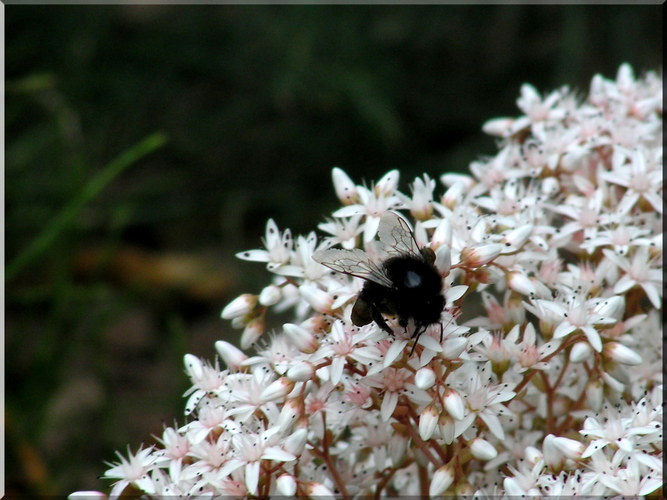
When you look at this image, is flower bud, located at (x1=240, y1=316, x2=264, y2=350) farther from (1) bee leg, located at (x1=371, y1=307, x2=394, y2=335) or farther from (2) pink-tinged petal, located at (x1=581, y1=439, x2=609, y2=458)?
(2) pink-tinged petal, located at (x1=581, y1=439, x2=609, y2=458)

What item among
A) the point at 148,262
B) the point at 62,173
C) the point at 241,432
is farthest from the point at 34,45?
the point at 241,432

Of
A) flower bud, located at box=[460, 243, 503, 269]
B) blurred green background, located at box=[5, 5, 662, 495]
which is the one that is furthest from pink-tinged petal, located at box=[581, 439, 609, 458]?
blurred green background, located at box=[5, 5, 662, 495]

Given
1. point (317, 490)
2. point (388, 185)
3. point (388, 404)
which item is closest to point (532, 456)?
point (388, 404)

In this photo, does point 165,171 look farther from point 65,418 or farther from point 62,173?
point 65,418

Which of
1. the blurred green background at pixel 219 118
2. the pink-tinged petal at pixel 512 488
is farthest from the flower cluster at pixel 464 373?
the blurred green background at pixel 219 118

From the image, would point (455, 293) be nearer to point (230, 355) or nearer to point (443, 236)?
point (443, 236)

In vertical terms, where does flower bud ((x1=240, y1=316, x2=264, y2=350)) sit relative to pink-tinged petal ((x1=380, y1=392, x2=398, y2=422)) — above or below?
above
